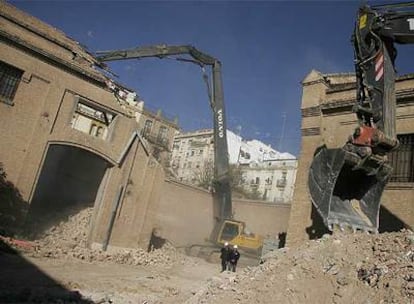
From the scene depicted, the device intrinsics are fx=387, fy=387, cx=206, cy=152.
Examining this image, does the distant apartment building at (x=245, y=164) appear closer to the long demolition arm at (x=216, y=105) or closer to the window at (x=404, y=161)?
the long demolition arm at (x=216, y=105)

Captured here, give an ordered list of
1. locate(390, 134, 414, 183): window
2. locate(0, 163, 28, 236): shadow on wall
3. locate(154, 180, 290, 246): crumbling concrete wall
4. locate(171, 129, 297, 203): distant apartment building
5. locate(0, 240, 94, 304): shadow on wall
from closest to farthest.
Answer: locate(0, 240, 94, 304): shadow on wall, locate(390, 134, 414, 183): window, locate(0, 163, 28, 236): shadow on wall, locate(154, 180, 290, 246): crumbling concrete wall, locate(171, 129, 297, 203): distant apartment building

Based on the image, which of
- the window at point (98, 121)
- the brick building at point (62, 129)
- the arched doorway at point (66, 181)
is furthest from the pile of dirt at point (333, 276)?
the arched doorway at point (66, 181)

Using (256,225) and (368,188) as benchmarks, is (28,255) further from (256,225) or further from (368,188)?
(256,225)

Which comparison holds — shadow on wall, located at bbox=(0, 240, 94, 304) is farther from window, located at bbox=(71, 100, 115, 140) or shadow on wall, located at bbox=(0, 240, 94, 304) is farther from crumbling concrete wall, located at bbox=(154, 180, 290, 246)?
crumbling concrete wall, located at bbox=(154, 180, 290, 246)

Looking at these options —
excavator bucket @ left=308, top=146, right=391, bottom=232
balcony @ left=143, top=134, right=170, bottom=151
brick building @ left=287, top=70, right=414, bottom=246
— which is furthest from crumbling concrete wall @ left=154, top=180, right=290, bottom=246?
balcony @ left=143, top=134, right=170, bottom=151

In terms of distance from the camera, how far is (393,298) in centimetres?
535

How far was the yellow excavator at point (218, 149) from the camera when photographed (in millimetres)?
20891

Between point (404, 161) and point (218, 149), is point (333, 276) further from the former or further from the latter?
point (218, 149)

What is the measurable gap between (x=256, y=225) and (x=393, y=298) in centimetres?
2655

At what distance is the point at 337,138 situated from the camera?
13.8 meters

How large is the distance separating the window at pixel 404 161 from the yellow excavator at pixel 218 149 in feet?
32.8

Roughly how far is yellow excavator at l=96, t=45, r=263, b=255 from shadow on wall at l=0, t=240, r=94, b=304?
11001 millimetres

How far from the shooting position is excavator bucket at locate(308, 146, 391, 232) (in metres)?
8.70

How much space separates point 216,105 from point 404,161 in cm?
1208
